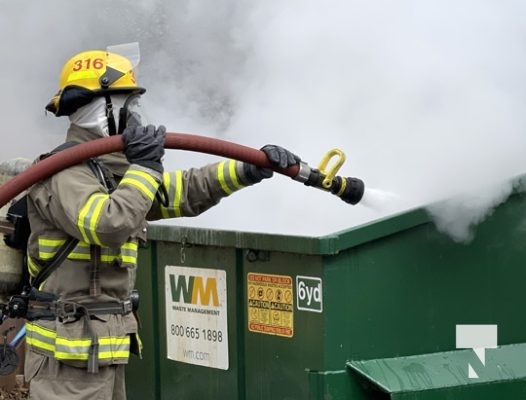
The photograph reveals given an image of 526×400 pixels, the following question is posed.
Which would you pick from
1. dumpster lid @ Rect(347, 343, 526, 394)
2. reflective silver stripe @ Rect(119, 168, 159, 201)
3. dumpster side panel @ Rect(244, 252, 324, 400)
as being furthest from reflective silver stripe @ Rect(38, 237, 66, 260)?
dumpster lid @ Rect(347, 343, 526, 394)

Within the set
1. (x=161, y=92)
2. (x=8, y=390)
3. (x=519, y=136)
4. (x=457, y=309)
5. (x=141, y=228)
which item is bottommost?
(x=8, y=390)

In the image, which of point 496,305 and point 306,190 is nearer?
point 496,305

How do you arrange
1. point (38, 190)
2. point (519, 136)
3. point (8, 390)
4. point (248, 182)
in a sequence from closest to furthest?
point (38, 190)
point (248, 182)
point (519, 136)
point (8, 390)

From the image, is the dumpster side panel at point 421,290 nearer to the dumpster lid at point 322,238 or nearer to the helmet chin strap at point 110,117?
the dumpster lid at point 322,238

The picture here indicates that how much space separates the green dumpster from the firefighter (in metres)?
0.38

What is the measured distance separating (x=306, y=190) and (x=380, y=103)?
474mm

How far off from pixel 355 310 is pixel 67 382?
2.90 ft

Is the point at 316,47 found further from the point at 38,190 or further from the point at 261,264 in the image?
the point at 38,190

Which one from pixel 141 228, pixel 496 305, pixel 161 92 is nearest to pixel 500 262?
pixel 496 305

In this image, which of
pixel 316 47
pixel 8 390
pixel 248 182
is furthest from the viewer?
pixel 8 390

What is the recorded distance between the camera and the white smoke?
11.6ft

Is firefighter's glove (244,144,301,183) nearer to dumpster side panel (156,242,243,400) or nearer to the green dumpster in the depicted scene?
the green dumpster

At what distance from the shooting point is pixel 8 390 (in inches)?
210

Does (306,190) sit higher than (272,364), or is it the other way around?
(306,190)
